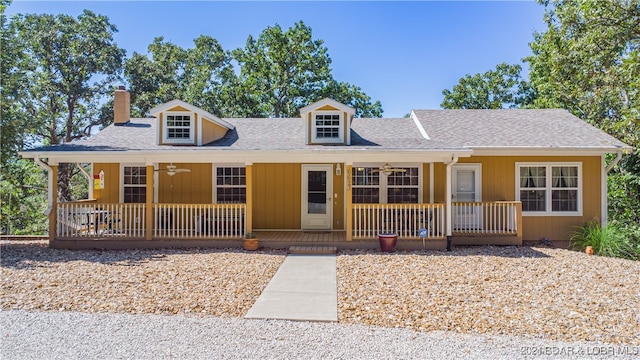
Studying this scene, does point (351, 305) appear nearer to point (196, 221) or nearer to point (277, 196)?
point (196, 221)

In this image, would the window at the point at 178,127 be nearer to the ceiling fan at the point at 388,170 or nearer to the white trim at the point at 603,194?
the ceiling fan at the point at 388,170

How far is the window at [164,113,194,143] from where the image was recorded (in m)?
11.0

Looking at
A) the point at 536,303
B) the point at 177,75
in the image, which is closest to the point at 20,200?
the point at 177,75

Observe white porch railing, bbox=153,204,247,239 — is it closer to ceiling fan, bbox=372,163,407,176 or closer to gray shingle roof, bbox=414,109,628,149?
ceiling fan, bbox=372,163,407,176

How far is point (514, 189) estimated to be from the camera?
10461mm

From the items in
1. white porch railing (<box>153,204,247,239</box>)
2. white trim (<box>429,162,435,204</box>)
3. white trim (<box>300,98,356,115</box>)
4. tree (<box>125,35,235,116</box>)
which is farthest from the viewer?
tree (<box>125,35,235,116</box>)

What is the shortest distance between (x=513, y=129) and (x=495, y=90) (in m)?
18.3

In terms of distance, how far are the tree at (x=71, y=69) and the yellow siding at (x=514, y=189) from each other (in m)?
21.6

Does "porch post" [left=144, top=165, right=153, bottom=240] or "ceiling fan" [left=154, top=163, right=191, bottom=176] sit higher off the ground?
"ceiling fan" [left=154, top=163, right=191, bottom=176]

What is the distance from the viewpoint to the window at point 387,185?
11062 mm

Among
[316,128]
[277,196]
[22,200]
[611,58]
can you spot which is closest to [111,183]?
[277,196]

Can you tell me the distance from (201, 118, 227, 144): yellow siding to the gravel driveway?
4.27m

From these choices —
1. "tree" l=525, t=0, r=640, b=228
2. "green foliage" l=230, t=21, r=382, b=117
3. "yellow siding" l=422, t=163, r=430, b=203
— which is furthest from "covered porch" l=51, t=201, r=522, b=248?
"green foliage" l=230, t=21, r=382, b=117

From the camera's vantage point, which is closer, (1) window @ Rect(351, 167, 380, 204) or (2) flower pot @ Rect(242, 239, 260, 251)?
(2) flower pot @ Rect(242, 239, 260, 251)
